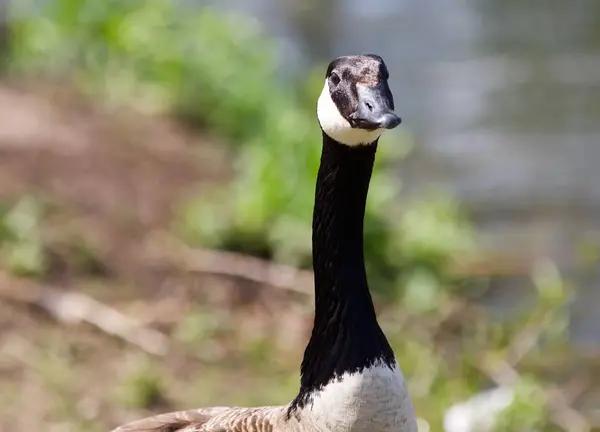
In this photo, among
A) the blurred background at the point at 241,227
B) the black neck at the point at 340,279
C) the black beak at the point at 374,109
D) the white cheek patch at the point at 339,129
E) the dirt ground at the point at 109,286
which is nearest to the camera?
the black beak at the point at 374,109

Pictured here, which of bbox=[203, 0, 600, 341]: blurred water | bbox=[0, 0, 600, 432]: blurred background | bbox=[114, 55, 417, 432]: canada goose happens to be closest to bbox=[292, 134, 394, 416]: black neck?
bbox=[114, 55, 417, 432]: canada goose

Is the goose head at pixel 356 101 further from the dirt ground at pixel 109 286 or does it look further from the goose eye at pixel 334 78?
the dirt ground at pixel 109 286

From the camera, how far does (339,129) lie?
334 centimetres

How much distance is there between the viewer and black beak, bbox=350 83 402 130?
307cm

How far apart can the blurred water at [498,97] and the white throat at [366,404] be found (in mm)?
3567

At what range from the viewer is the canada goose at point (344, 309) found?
335 centimetres

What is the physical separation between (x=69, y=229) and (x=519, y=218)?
3.48 meters

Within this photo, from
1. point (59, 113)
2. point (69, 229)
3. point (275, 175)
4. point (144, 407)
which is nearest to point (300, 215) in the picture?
point (275, 175)

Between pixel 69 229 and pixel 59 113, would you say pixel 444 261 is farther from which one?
pixel 59 113

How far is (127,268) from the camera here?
22.9ft

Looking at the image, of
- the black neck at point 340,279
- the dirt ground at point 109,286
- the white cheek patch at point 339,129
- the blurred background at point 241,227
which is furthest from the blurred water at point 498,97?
the white cheek patch at point 339,129

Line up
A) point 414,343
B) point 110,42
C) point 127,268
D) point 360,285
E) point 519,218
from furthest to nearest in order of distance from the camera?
point 110,42
point 519,218
point 127,268
point 414,343
point 360,285

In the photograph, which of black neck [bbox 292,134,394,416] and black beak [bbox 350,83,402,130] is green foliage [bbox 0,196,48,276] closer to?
black neck [bbox 292,134,394,416]

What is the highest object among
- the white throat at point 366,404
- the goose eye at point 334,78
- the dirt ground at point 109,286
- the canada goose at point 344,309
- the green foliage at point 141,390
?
the dirt ground at point 109,286
